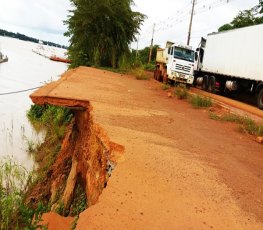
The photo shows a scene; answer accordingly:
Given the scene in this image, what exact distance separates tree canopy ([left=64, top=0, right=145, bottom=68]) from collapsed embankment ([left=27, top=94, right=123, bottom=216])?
18.7 metres

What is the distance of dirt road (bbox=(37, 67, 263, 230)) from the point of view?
10.7 feet

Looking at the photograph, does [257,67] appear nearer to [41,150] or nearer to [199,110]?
[199,110]

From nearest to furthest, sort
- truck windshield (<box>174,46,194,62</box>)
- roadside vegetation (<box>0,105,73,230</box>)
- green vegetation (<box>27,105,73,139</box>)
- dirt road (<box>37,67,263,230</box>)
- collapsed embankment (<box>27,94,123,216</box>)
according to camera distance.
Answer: dirt road (<box>37,67,263,230</box>)
roadside vegetation (<box>0,105,73,230</box>)
collapsed embankment (<box>27,94,123,216</box>)
green vegetation (<box>27,105,73,139</box>)
truck windshield (<box>174,46,194,62</box>)

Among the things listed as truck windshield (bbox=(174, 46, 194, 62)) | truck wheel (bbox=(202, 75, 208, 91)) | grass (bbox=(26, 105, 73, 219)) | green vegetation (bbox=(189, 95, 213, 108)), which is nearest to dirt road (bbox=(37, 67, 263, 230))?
grass (bbox=(26, 105, 73, 219))

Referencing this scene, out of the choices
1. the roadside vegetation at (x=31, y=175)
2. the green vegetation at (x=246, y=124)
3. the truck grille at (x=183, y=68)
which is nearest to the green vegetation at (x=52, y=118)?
the roadside vegetation at (x=31, y=175)

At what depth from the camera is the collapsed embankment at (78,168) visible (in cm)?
487

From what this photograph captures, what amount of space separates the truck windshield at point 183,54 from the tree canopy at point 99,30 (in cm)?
704

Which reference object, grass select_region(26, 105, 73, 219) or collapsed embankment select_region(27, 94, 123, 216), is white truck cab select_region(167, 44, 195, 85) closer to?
grass select_region(26, 105, 73, 219)

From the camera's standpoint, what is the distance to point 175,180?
4238mm

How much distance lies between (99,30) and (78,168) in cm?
2091

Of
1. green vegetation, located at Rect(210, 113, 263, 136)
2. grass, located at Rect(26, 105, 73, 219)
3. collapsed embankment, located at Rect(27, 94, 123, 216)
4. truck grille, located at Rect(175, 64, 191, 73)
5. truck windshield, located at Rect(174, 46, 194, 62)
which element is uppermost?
truck windshield, located at Rect(174, 46, 194, 62)

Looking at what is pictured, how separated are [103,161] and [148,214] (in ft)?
5.20

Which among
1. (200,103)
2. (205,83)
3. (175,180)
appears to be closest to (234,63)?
(205,83)

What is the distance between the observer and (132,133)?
5.98 m
